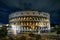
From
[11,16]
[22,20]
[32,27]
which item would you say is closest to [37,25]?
[32,27]

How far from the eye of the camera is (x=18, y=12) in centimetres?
3653

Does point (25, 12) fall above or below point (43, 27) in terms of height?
above

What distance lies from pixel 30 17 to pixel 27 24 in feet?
5.99

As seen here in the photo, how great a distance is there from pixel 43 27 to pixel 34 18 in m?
3.14

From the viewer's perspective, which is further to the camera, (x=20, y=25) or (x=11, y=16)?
(x=11, y=16)

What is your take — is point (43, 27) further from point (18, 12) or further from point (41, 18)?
point (18, 12)

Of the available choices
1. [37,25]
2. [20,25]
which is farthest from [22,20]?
[37,25]

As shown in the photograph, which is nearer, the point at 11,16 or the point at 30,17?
the point at 30,17

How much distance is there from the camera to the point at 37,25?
118 feet

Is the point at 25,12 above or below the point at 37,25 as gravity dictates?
above

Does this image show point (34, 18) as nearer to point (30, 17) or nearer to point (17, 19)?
point (30, 17)

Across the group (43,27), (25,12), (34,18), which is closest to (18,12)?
(25,12)

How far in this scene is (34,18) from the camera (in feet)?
119

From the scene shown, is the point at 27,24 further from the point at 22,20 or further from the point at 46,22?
the point at 46,22
